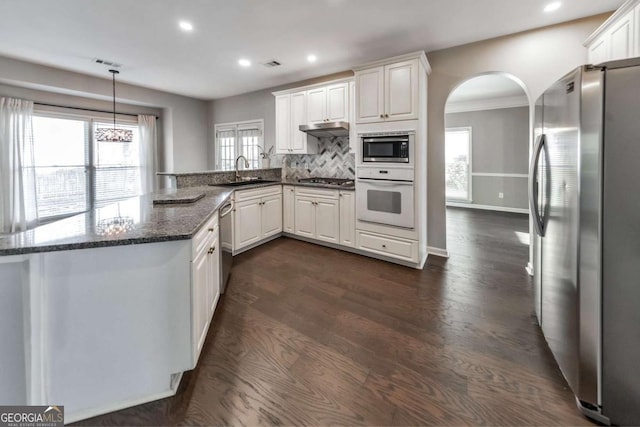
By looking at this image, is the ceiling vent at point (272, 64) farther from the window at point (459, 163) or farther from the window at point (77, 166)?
the window at point (459, 163)

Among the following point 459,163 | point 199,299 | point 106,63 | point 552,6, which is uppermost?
point 106,63

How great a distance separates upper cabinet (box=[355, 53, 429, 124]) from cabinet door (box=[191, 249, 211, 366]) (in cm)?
257

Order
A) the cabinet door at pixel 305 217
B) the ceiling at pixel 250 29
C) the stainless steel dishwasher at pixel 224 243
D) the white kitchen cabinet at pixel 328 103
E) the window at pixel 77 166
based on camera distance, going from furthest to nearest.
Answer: the window at pixel 77 166, the cabinet door at pixel 305 217, the white kitchen cabinet at pixel 328 103, the ceiling at pixel 250 29, the stainless steel dishwasher at pixel 224 243

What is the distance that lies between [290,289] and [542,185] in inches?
84.9

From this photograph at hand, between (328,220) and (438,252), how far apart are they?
153 centimetres

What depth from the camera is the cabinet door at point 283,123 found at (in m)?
4.59

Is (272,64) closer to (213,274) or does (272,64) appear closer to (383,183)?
(383,183)

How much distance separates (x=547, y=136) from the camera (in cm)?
174

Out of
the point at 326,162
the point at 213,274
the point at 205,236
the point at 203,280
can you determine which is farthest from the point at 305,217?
the point at 203,280

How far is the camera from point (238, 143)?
611 cm

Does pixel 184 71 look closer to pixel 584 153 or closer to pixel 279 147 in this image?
pixel 279 147

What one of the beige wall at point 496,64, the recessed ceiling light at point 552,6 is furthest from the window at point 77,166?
the recessed ceiling light at point 552,6

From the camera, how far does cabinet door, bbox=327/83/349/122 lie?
3.96 meters

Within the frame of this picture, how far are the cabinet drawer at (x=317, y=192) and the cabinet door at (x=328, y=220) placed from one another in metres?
0.07
